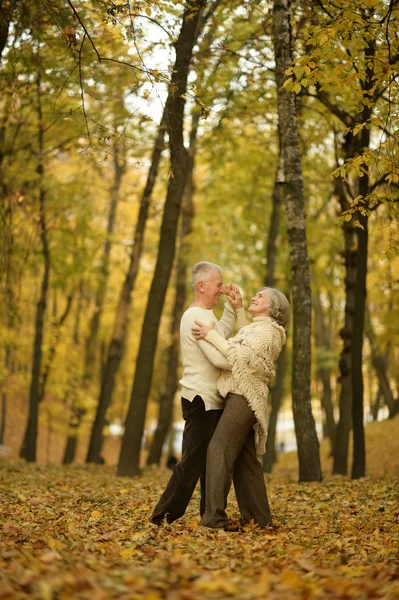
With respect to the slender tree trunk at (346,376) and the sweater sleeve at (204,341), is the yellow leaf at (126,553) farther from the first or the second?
the slender tree trunk at (346,376)

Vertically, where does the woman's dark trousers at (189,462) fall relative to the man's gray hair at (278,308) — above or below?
below

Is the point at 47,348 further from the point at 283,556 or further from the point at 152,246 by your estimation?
the point at 283,556

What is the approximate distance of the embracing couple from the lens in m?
6.12

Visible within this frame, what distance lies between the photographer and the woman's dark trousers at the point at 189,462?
6.25 m

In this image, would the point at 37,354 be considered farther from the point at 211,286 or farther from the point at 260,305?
the point at 260,305

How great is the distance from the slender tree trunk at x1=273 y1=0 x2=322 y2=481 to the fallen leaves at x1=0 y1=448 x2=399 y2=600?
2.19 meters

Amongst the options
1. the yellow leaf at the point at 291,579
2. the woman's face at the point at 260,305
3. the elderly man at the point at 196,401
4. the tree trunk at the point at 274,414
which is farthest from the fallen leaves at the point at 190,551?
the tree trunk at the point at 274,414

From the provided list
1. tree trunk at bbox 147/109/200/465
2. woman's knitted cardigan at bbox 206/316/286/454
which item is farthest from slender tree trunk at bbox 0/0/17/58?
tree trunk at bbox 147/109/200/465

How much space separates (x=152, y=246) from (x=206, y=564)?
20.9m

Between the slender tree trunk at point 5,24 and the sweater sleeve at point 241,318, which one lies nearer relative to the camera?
the sweater sleeve at point 241,318

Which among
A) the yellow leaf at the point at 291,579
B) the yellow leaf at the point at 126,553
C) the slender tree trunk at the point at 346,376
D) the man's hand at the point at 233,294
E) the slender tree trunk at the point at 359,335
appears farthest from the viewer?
the slender tree trunk at the point at 346,376

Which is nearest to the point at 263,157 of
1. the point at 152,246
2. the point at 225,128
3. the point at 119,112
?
the point at 225,128

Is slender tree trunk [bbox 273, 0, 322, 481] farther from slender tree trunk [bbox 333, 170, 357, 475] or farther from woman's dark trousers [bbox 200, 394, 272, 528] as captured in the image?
woman's dark trousers [bbox 200, 394, 272, 528]

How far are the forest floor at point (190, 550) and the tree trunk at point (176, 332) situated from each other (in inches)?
355
